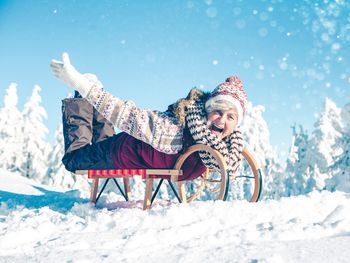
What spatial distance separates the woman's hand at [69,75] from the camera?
3.83 m

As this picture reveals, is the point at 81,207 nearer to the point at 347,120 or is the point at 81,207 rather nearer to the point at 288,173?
the point at 347,120

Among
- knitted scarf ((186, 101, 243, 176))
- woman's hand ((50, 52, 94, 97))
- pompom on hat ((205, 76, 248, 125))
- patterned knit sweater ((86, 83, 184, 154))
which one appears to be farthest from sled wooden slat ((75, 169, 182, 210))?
woman's hand ((50, 52, 94, 97))

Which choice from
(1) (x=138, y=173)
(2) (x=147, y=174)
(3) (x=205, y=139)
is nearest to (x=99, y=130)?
(1) (x=138, y=173)

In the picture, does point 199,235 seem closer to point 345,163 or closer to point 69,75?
point 69,75

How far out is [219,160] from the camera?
3.66 m

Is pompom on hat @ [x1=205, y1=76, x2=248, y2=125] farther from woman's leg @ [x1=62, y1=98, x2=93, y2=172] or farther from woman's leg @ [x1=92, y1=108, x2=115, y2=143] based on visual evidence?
woman's leg @ [x1=92, y1=108, x2=115, y2=143]

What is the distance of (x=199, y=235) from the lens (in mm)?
2383

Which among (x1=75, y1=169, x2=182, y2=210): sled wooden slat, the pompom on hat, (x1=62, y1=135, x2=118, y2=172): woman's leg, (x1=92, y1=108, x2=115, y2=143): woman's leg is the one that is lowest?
(x1=75, y1=169, x2=182, y2=210): sled wooden slat

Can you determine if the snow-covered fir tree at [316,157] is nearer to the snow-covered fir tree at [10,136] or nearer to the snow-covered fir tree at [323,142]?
the snow-covered fir tree at [323,142]

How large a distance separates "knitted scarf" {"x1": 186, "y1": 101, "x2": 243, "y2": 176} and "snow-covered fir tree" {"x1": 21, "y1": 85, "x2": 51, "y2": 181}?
24.2m

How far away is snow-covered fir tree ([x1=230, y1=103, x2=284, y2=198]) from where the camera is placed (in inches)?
1092

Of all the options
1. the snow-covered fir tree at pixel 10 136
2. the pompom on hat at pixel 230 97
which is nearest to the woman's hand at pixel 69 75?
the pompom on hat at pixel 230 97

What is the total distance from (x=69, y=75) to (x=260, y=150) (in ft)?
85.2

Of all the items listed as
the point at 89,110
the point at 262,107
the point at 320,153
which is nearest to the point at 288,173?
the point at 320,153
